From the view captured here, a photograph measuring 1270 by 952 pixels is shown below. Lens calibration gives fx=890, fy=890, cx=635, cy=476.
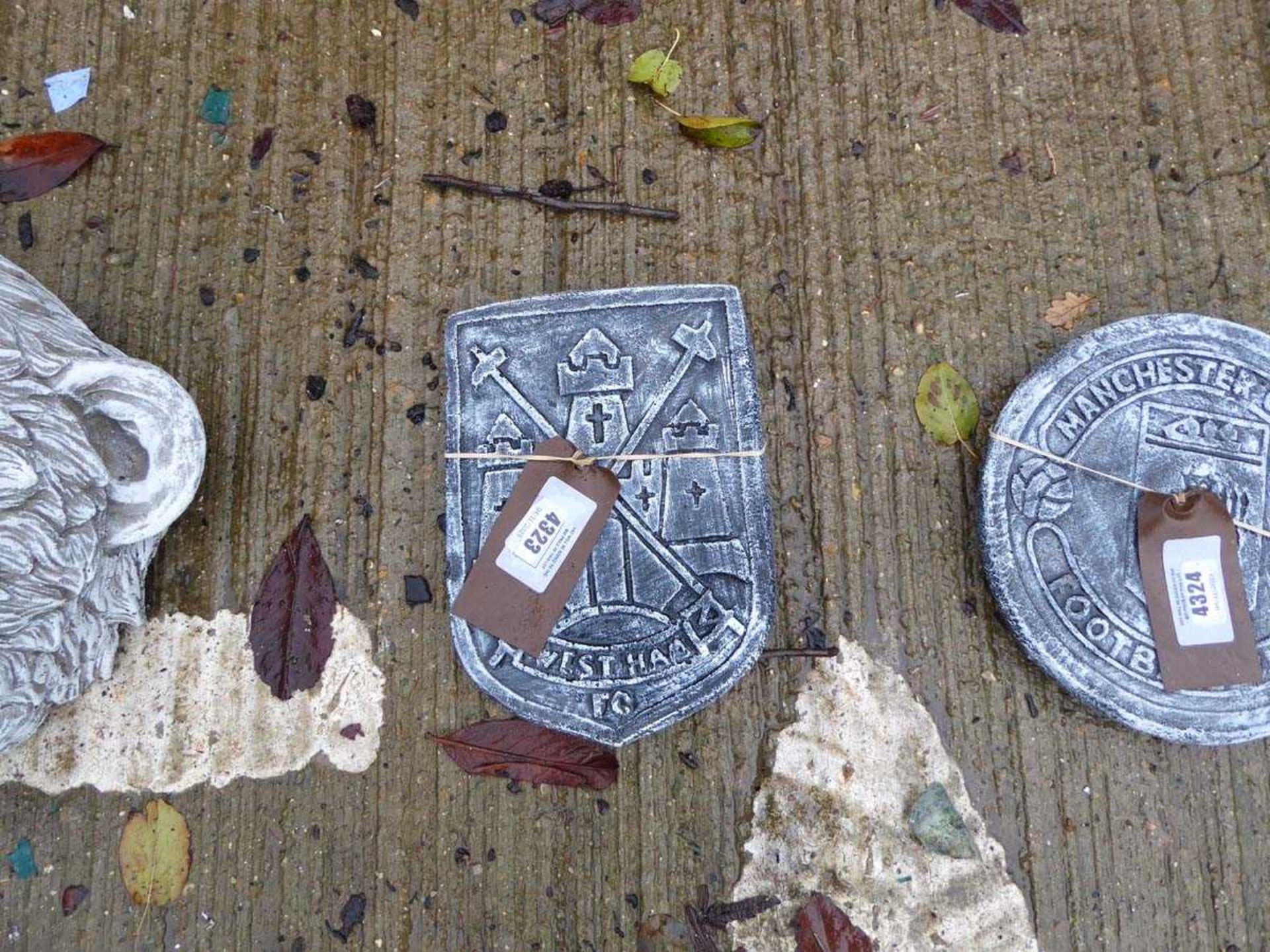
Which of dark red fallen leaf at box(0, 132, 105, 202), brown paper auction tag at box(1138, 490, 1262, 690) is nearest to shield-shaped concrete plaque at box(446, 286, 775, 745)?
brown paper auction tag at box(1138, 490, 1262, 690)

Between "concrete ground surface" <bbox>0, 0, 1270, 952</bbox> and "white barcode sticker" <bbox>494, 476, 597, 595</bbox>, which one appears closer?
"white barcode sticker" <bbox>494, 476, 597, 595</bbox>

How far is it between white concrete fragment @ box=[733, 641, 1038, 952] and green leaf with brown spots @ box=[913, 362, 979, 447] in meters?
0.53

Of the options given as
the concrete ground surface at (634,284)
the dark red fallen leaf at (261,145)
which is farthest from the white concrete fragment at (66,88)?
the dark red fallen leaf at (261,145)

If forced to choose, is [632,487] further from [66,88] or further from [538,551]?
[66,88]

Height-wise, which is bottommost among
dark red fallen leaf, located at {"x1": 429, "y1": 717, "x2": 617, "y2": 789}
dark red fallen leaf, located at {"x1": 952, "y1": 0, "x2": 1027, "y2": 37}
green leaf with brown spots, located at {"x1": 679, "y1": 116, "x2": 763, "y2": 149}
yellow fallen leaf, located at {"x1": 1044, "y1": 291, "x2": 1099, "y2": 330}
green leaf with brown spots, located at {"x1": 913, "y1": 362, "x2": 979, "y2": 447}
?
dark red fallen leaf, located at {"x1": 429, "y1": 717, "x2": 617, "y2": 789}

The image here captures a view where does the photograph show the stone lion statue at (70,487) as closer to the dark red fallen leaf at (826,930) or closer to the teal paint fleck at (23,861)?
the teal paint fleck at (23,861)

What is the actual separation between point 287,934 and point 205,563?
2.69 ft

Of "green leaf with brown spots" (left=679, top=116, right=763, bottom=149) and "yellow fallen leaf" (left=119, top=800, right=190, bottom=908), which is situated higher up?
"green leaf with brown spots" (left=679, top=116, right=763, bottom=149)

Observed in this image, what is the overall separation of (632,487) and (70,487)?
3.35 ft

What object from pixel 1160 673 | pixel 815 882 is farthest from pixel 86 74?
pixel 1160 673

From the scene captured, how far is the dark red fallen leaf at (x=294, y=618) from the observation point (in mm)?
1969

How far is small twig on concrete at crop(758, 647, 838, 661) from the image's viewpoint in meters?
1.94

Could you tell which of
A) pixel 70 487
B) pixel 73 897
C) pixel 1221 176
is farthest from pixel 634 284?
pixel 73 897

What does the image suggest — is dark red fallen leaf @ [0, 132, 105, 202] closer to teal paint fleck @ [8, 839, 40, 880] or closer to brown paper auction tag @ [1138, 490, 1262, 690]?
teal paint fleck @ [8, 839, 40, 880]
